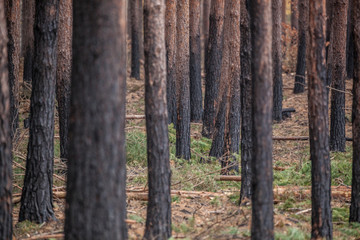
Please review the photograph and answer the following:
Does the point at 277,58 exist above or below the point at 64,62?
above

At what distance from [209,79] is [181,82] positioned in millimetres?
2381

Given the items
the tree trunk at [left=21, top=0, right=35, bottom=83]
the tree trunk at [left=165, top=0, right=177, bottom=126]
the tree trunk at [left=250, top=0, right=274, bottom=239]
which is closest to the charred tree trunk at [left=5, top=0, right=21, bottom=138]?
the tree trunk at [left=165, top=0, right=177, bottom=126]

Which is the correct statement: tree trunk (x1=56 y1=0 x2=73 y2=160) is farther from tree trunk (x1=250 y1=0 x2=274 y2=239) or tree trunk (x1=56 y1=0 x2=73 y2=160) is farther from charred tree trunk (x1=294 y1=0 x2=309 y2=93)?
charred tree trunk (x1=294 y1=0 x2=309 y2=93)

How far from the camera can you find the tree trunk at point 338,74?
11.8 meters

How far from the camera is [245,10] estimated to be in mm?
8555

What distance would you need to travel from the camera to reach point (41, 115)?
688cm

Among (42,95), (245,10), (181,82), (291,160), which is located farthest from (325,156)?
(181,82)

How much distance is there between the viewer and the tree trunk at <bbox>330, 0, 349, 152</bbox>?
11.8 m

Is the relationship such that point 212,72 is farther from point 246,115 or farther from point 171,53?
point 246,115

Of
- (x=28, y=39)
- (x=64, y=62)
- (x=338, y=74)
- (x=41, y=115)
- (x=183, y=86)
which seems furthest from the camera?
(x=28, y=39)

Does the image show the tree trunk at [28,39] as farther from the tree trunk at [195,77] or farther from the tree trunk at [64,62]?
the tree trunk at [64,62]

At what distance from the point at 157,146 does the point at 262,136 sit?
55.4 inches

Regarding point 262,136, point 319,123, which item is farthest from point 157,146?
point 319,123

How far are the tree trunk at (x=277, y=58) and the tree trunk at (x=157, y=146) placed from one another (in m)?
11.5
